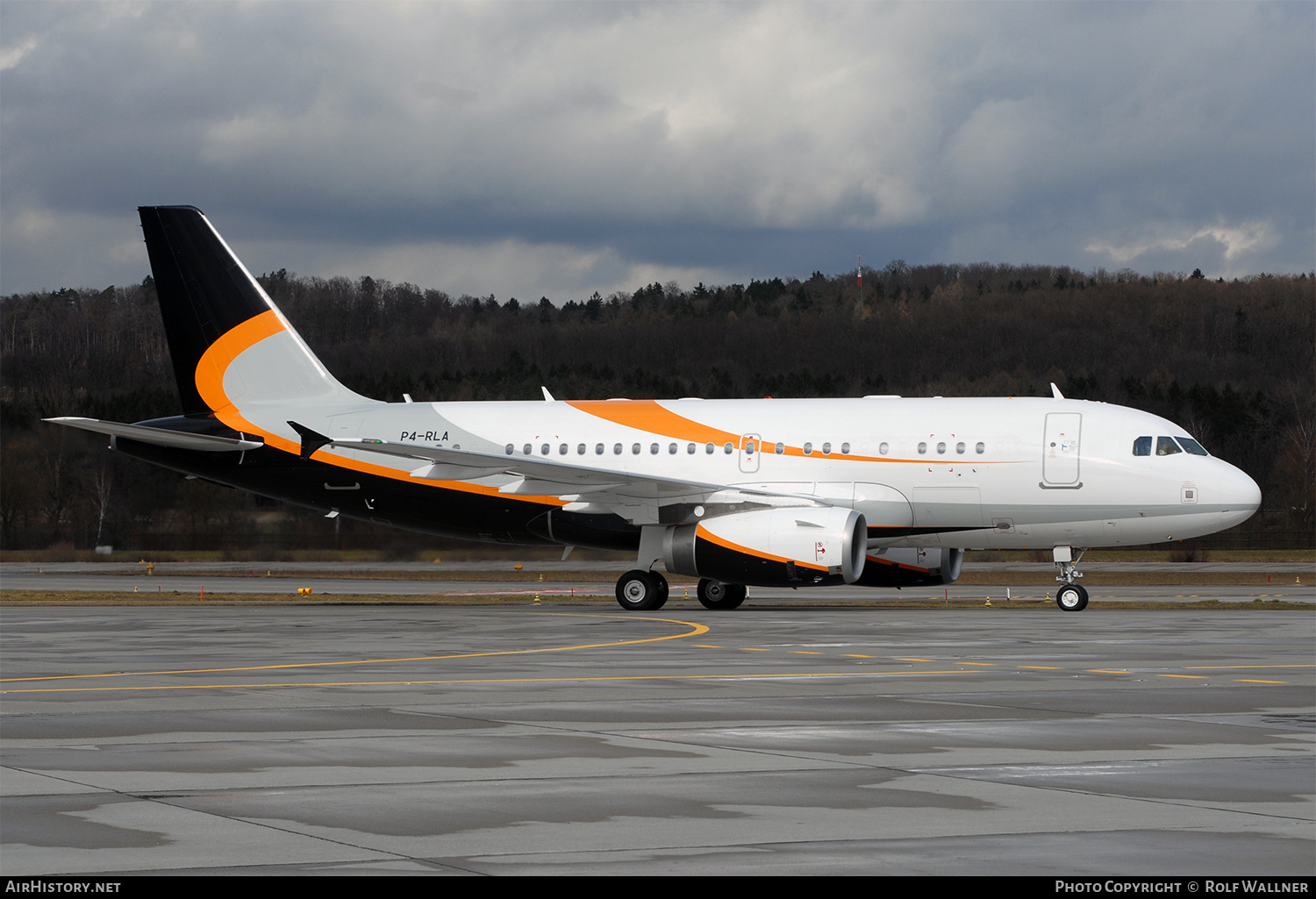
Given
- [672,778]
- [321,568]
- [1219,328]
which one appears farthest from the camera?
[1219,328]

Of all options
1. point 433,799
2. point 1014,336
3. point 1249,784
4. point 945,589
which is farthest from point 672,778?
point 1014,336

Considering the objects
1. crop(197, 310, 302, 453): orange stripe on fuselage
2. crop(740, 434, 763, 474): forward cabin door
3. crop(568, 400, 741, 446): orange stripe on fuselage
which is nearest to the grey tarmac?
crop(740, 434, 763, 474): forward cabin door

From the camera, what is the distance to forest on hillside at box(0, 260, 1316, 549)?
6575cm

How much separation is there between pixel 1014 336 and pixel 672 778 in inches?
4774

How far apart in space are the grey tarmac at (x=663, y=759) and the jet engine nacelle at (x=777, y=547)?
23.4 feet

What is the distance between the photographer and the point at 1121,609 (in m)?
27.8

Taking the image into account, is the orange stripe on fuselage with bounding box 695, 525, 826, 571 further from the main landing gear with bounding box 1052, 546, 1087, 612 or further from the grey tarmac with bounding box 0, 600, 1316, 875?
the grey tarmac with bounding box 0, 600, 1316, 875

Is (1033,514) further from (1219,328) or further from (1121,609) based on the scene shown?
(1219,328)

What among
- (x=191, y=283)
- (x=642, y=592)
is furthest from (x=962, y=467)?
(x=191, y=283)

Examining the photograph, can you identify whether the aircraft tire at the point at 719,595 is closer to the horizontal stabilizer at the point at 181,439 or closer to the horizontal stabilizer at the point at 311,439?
the horizontal stabilizer at the point at 311,439

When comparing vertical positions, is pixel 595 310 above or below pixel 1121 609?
above

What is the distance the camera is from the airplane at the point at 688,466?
90.3 ft

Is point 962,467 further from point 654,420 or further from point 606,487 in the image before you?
point 606,487

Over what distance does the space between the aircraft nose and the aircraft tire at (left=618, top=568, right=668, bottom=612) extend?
433 inches
